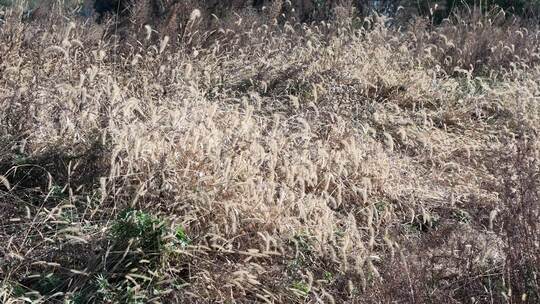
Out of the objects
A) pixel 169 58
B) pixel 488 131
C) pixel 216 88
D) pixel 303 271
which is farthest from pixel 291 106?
pixel 303 271

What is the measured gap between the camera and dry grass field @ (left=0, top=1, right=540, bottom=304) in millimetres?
Answer: 3773

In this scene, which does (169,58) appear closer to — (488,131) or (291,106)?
(291,106)

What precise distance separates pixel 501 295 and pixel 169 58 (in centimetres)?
373

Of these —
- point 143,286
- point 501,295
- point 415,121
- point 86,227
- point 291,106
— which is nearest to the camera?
point 501,295

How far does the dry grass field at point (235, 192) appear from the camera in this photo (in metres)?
3.77

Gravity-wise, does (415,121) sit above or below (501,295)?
below

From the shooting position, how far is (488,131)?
22.4 feet

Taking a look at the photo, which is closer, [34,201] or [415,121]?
[34,201]

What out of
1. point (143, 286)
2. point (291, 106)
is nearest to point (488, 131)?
point (291, 106)

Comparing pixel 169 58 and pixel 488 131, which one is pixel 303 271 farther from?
pixel 488 131

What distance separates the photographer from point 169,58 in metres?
6.38

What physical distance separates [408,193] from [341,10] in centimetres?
378

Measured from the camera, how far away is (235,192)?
4.32 metres

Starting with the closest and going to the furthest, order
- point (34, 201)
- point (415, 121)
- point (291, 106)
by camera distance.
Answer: point (34, 201) < point (291, 106) < point (415, 121)
